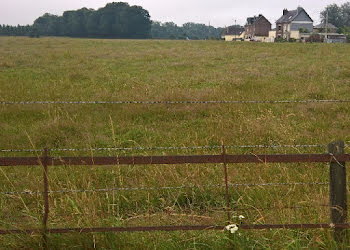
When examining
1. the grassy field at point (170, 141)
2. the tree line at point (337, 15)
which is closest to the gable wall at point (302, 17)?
the tree line at point (337, 15)

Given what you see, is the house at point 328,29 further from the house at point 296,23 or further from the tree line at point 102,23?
the tree line at point 102,23

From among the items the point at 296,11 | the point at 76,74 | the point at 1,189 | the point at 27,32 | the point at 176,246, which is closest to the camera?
the point at 176,246

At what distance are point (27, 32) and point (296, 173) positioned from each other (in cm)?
10029

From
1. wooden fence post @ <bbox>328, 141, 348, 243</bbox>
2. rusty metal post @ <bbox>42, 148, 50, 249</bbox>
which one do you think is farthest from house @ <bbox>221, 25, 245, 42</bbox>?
rusty metal post @ <bbox>42, 148, 50, 249</bbox>

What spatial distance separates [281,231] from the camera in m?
4.05

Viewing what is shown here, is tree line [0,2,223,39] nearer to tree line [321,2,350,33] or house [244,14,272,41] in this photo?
house [244,14,272,41]

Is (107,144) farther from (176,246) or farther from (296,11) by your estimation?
(296,11)

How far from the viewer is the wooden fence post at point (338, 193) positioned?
12.0ft

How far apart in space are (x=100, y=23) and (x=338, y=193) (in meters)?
113

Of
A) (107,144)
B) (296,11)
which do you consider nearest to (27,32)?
(296,11)

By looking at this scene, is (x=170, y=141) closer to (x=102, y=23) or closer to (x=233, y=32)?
(x=102, y=23)

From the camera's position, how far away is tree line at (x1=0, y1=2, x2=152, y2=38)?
110m

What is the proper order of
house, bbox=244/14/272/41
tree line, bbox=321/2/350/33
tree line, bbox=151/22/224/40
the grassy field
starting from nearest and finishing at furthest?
the grassy field, house, bbox=244/14/272/41, tree line, bbox=321/2/350/33, tree line, bbox=151/22/224/40

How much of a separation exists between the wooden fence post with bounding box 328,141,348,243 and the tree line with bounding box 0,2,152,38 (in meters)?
111
